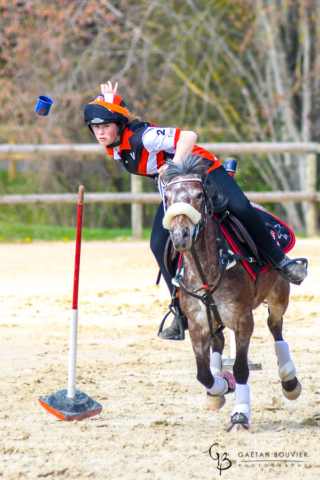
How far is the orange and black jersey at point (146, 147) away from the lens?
451 cm

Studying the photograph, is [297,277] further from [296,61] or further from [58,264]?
[296,61]

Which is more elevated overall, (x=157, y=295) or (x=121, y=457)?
(x=121, y=457)

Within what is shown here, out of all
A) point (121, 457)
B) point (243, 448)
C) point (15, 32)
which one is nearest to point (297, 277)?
point (243, 448)

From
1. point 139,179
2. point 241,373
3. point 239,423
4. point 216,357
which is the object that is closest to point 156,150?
point 241,373

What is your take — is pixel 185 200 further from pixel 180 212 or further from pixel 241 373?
pixel 241 373

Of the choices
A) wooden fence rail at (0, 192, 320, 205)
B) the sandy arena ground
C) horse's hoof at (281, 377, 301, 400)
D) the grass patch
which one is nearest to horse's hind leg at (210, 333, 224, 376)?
the sandy arena ground

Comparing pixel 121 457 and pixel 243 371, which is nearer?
pixel 121 457

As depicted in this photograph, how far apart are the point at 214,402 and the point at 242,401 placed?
235 mm

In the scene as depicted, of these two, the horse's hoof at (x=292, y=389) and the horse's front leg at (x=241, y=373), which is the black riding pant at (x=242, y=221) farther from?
the horse's hoof at (x=292, y=389)

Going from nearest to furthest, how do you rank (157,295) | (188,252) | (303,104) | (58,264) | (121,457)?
(121,457) → (188,252) → (157,295) → (58,264) → (303,104)

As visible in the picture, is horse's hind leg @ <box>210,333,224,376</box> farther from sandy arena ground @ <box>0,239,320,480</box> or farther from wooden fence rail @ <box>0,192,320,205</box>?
wooden fence rail @ <box>0,192,320,205</box>

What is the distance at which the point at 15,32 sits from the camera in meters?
14.6

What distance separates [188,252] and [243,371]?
886mm

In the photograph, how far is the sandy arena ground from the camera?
3.82m
